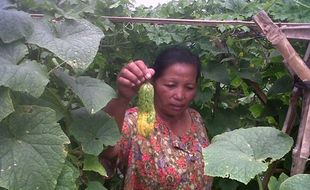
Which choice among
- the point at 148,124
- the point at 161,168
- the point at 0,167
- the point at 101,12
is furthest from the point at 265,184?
the point at 0,167

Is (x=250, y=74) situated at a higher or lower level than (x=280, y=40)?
lower

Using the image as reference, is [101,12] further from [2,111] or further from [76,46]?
[2,111]

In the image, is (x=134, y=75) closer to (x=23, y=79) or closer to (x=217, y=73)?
(x=23, y=79)

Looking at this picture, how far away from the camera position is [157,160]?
2.42m

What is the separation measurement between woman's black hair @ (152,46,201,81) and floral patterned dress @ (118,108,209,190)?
9.8 inches

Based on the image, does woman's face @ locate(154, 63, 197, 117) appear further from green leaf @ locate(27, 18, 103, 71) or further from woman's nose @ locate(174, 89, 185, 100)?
A: green leaf @ locate(27, 18, 103, 71)

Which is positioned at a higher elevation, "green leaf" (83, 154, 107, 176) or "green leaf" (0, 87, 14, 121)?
"green leaf" (0, 87, 14, 121)

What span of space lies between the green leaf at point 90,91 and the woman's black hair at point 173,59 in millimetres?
632

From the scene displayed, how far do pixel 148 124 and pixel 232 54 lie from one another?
3.17ft

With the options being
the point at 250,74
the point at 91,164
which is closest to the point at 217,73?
the point at 250,74

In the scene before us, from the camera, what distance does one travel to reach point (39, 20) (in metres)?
1.84

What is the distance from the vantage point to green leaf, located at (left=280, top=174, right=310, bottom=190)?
1665 mm

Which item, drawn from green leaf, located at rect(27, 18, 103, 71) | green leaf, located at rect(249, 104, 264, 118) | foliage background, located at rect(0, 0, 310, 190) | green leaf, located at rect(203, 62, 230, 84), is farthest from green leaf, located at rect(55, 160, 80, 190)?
green leaf, located at rect(249, 104, 264, 118)

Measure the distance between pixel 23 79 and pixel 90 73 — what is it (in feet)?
3.57
